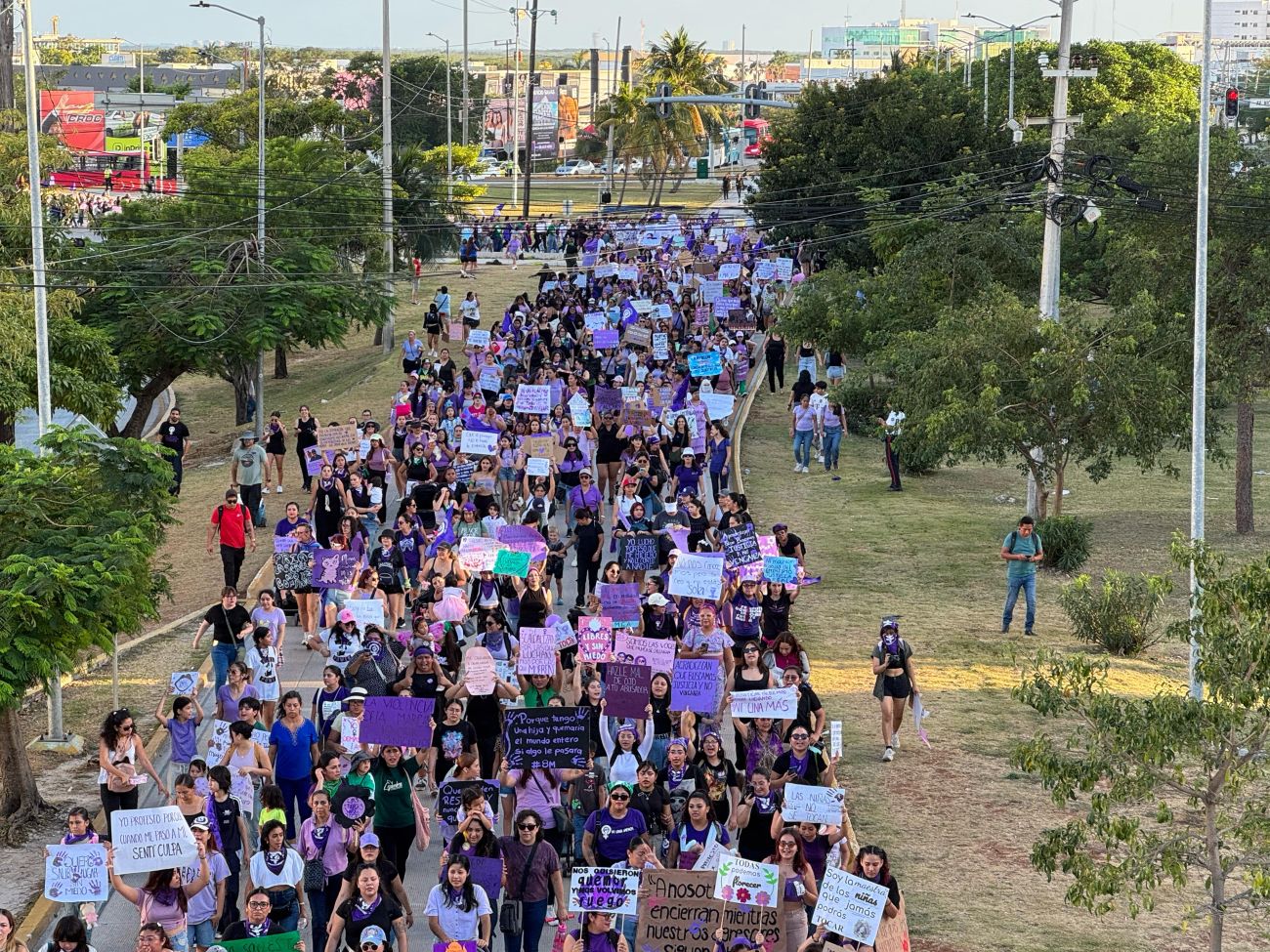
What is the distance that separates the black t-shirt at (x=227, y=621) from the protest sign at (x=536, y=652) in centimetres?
288

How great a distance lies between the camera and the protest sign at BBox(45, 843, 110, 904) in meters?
11.4

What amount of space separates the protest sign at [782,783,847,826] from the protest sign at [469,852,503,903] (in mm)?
2037

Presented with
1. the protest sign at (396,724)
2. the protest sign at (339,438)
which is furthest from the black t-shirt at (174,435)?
the protest sign at (396,724)

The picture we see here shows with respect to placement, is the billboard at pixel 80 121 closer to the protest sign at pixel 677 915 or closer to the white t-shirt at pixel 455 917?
the white t-shirt at pixel 455 917

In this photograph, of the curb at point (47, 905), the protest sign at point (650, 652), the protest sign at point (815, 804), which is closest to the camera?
the protest sign at point (815, 804)

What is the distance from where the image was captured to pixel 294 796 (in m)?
13.9

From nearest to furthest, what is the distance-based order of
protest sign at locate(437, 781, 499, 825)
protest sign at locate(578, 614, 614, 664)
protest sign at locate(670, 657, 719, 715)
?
1. protest sign at locate(437, 781, 499, 825)
2. protest sign at locate(670, 657, 719, 715)
3. protest sign at locate(578, 614, 614, 664)

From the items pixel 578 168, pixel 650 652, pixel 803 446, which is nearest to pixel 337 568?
pixel 650 652

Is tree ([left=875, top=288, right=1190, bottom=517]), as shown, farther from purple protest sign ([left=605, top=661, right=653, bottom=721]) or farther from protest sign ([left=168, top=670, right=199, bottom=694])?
protest sign ([left=168, top=670, right=199, bottom=694])

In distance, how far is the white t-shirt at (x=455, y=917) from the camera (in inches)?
431

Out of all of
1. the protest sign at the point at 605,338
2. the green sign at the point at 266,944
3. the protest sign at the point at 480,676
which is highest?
the protest sign at the point at 605,338

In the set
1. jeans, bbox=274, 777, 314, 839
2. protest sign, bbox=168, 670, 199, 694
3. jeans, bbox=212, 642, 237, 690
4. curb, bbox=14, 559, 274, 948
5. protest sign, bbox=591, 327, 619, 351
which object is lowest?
curb, bbox=14, 559, 274, 948

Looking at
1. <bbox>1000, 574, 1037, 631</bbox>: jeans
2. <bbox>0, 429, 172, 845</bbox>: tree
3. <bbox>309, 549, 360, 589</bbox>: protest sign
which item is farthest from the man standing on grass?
<bbox>0, 429, 172, 845</bbox>: tree

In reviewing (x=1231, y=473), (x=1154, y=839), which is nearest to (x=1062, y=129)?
(x=1231, y=473)
